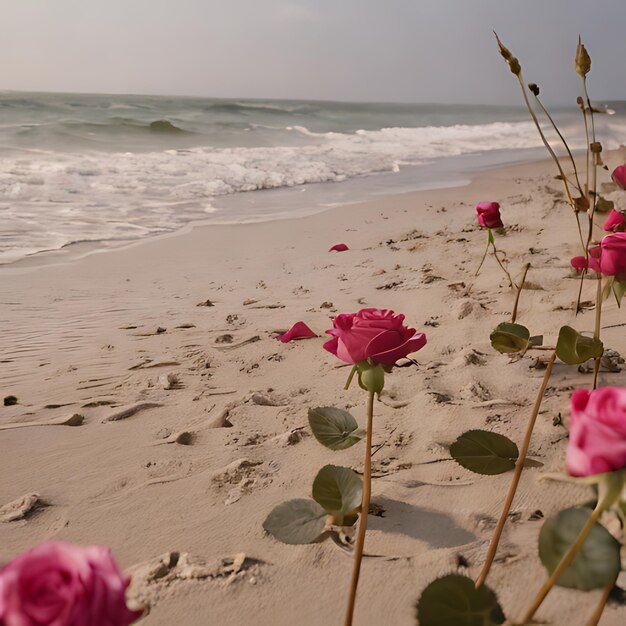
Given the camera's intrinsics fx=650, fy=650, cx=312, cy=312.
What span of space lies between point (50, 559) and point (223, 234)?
15.6 feet

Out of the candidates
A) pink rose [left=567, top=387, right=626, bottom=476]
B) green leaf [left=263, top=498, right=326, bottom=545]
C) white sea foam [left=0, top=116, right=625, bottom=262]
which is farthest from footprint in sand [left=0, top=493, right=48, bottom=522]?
white sea foam [left=0, top=116, right=625, bottom=262]

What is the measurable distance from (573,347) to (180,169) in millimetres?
8506

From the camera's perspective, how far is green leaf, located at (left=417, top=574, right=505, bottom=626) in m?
0.62

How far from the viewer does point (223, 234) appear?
16.7 ft

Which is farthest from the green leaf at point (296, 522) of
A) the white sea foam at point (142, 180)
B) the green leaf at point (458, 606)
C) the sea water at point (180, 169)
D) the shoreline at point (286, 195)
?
the white sea foam at point (142, 180)

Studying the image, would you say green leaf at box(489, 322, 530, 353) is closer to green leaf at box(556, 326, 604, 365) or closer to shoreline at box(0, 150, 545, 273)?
green leaf at box(556, 326, 604, 365)

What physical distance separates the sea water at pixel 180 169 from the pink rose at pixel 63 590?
5.19 feet

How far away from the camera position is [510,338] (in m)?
1.26

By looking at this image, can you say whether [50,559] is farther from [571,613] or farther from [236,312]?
[236,312]

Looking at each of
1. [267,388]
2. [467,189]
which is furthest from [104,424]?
[467,189]

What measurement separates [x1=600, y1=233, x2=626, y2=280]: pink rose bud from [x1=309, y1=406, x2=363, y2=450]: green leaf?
579mm

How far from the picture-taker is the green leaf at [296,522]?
1012 millimetres

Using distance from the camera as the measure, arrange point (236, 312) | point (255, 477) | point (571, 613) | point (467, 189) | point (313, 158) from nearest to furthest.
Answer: point (571, 613) → point (255, 477) → point (236, 312) → point (467, 189) → point (313, 158)

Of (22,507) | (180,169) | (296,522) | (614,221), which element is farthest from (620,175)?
(180,169)
